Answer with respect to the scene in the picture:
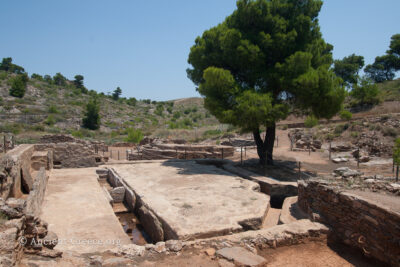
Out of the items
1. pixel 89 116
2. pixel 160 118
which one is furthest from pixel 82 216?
pixel 160 118

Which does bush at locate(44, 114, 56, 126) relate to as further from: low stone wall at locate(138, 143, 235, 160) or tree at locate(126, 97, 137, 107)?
tree at locate(126, 97, 137, 107)

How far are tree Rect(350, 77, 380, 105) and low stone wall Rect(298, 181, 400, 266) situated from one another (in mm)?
28649

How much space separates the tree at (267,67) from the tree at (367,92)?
21.7 meters

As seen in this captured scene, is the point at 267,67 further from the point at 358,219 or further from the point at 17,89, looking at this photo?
the point at 17,89

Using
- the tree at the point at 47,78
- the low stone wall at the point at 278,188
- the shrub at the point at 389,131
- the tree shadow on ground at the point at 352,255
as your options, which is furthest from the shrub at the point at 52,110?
the tree shadow on ground at the point at 352,255

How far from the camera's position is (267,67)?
11.6m

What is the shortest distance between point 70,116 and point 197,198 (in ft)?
120

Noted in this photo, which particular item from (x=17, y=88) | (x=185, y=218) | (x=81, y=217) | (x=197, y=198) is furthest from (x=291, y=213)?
(x=17, y=88)

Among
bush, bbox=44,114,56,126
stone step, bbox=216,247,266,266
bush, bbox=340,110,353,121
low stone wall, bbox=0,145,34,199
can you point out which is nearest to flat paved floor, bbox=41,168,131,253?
low stone wall, bbox=0,145,34,199

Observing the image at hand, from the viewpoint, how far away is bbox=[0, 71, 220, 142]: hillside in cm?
3097

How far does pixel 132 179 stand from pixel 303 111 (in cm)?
767

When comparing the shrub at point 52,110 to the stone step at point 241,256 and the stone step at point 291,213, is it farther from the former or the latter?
the stone step at point 241,256

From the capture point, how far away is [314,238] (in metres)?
5.05

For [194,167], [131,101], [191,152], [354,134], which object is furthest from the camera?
[131,101]
